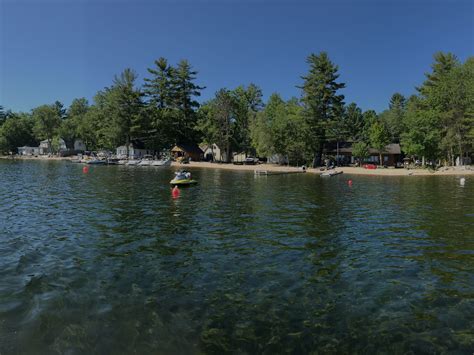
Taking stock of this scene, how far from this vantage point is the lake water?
8656mm

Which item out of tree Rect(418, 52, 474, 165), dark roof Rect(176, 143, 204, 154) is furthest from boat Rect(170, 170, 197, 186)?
dark roof Rect(176, 143, 204, 154)

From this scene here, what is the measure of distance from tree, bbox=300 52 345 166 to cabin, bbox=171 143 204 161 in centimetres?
4262

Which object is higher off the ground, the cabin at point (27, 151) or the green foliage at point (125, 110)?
the green foliage at point (125, 110)

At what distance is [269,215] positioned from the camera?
83.0 feet

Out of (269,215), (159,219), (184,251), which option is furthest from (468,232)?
(159,219)

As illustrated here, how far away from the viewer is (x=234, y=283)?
12.2 meters

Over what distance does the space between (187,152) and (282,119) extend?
38070 mm

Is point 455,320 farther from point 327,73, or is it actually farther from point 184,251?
point 327,73

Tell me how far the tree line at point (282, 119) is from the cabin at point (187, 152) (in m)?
3.46

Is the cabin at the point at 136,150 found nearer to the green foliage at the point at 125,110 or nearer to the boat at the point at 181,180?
the green foliage at the point at 125,110

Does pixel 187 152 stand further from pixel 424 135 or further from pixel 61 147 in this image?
pixel 61 147

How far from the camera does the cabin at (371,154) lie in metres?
99.1

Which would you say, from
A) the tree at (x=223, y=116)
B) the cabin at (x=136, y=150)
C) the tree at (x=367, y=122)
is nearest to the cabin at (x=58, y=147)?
the cabin at (x=136, y=150)

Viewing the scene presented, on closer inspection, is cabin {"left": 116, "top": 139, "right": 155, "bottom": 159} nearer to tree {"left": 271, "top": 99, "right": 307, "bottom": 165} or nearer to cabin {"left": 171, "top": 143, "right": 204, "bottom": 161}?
cabin {"left": 171, "top": 143, "right": 204, "bottom": 161}
